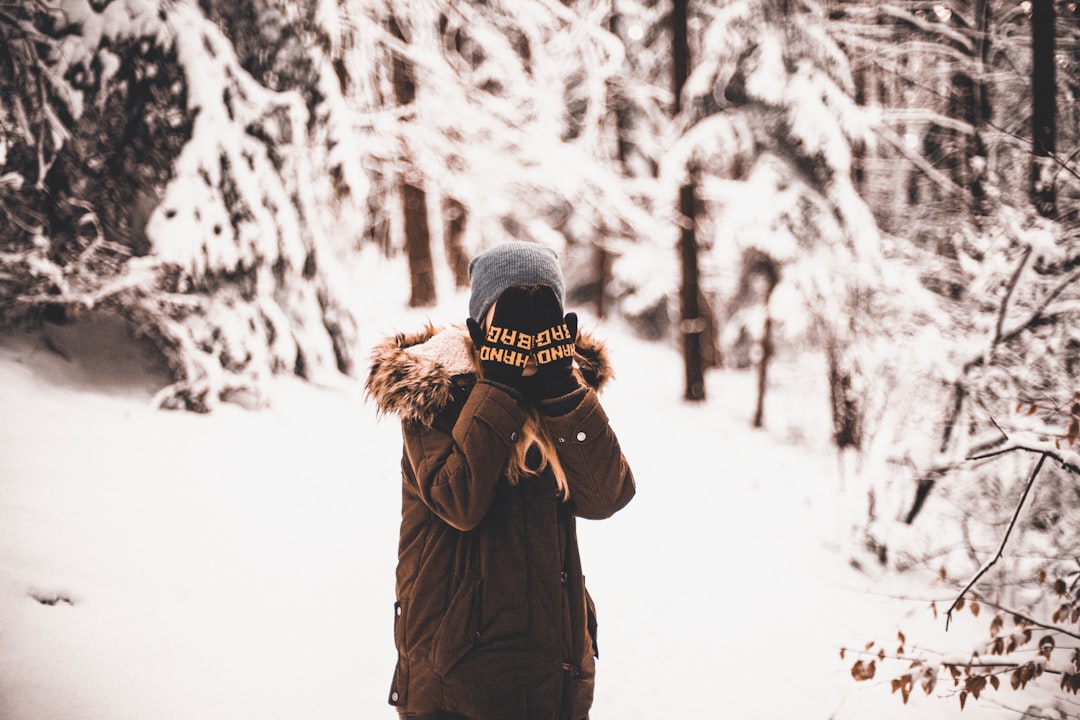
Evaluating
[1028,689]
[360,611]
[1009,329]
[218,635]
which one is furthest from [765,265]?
[218,635]

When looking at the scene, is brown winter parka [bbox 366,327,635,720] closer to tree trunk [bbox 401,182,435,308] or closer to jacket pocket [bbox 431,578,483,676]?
jacket pocket [bbox 431,578,483,676]

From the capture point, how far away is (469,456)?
166 centimetres

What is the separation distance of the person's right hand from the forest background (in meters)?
2.22

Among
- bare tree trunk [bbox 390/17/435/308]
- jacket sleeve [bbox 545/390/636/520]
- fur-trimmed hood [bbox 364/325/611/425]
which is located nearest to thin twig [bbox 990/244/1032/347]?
fur-trimmed hood [bbox 364/325/611/425]

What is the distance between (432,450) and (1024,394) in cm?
503

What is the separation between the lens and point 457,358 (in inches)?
73.4

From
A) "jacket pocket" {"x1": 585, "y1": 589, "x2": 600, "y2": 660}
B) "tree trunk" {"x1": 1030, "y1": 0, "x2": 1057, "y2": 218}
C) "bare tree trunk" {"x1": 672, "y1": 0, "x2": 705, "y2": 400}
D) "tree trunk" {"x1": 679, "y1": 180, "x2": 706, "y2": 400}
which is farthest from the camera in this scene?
"tree trunk" {"x1": 679, "y1": 180, "x2": 706, "y2": 400}

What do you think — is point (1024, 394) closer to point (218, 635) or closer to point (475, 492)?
point (475, 492)

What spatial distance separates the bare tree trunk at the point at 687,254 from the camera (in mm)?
9734

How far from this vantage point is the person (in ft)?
5.49

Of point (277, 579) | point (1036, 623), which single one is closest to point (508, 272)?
point (277, 579)

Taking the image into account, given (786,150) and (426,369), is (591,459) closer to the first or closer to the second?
(426,369)

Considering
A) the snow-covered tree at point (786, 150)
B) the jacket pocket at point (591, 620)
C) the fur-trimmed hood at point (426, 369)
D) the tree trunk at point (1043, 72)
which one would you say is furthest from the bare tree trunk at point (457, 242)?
the jacket pocket at point (591, 620)

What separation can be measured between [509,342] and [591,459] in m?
0.45
